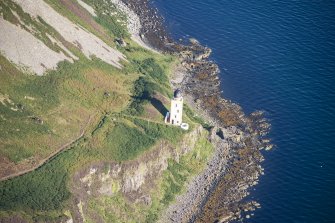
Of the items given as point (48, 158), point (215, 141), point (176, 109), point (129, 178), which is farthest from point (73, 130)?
point (215, 141)

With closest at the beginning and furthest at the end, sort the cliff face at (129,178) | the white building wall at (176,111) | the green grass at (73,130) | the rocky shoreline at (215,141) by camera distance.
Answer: the green grass at (73,130) < the cliff face at (129,178) < the rocky shoreline at (215,141) < the white building wall at (176,111)

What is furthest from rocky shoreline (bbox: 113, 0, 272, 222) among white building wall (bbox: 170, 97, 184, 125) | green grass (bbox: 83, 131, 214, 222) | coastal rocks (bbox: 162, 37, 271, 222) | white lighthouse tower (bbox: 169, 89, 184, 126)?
white lighthouse tower (bbox: 169, 89, 184, 126)

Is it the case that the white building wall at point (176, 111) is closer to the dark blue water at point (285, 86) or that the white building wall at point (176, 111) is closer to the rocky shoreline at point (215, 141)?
the rocky shoreline at point (215, 141)

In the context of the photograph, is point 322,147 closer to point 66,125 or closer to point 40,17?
point 66,125

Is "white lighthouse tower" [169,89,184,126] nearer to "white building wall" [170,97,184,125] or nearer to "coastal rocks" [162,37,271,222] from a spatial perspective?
"white building wall" [170,97,184,125]

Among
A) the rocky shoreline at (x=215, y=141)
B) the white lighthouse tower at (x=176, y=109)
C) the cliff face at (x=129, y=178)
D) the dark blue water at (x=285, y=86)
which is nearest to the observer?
the cliff face at (x=129, y=178)

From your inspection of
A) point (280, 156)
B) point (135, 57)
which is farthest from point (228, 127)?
point (135, 57)

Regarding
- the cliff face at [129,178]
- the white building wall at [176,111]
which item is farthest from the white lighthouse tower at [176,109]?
the cliff face at [129,178]
